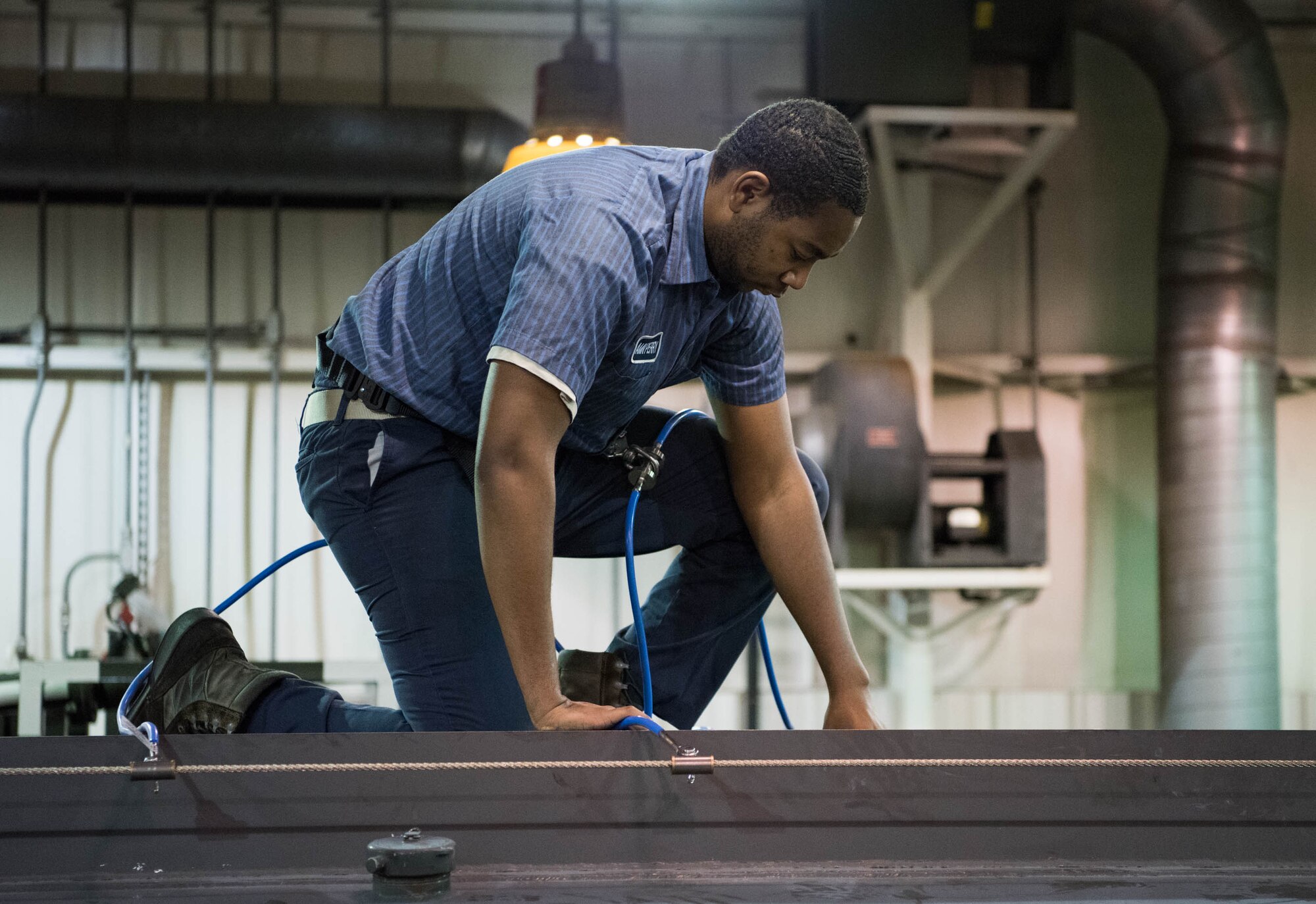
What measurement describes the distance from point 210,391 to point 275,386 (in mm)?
229

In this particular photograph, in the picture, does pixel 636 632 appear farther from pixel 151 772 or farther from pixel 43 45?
pixel 43 45

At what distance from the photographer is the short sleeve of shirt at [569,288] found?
1141mm

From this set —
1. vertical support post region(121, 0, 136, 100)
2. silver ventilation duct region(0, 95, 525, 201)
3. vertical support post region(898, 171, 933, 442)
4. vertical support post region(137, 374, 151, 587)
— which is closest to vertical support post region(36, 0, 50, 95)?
vertical support post region(121, 0, 136, 100)

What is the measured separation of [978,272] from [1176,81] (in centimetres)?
91

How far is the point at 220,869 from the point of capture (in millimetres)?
1034

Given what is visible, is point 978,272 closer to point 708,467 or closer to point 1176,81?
point 1176,81

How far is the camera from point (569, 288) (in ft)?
3.77

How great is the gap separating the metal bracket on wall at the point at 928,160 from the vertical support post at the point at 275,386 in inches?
79.0

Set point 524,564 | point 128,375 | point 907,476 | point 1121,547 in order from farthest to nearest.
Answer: point 1121,547 < point 128,375 < point 907,476 < point 524,564

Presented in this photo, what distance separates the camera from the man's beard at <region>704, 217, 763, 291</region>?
126cm

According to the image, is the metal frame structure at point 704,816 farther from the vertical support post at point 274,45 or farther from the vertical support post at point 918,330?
the vertical support post at point 274,45

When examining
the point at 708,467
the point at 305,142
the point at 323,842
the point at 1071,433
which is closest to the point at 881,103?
the point at 1071,433

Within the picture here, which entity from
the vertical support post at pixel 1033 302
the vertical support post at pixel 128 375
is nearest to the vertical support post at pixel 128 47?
the vertical support post at pixel 128 375

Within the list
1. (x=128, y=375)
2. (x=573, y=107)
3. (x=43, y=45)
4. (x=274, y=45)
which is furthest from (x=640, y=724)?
(x=43, y=45)
